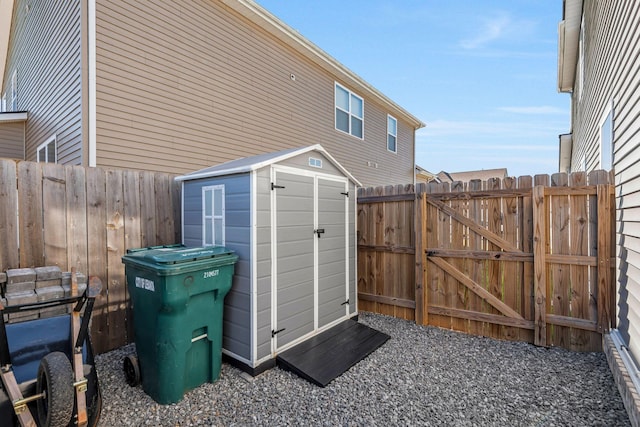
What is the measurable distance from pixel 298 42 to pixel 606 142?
626cm

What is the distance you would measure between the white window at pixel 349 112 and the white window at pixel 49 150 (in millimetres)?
6545

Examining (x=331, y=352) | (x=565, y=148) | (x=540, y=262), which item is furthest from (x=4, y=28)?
(x=565, y=148)

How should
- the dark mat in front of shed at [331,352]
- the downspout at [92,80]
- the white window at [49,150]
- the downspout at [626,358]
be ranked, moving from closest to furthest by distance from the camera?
the downspout at [626,358]
the dark mat in front of shed at [331,352]
the downspout at [92,80]
the white window at [49,150]

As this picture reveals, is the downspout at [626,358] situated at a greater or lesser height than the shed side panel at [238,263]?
lesser

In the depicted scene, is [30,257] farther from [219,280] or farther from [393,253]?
[393,253]

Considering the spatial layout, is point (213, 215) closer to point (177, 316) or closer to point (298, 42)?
point (177, 316)

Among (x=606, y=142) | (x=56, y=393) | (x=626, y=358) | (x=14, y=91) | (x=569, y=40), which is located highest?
(x=569, y=40)

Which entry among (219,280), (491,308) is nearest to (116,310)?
(219,280)

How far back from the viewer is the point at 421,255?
14.4 feet

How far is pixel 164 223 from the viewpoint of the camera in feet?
12.7

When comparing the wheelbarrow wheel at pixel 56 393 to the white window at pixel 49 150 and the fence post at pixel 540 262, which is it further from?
the white window at pixel 49 150

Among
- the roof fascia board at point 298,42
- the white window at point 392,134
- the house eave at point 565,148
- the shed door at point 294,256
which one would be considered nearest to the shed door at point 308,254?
the shed door at point 294,256

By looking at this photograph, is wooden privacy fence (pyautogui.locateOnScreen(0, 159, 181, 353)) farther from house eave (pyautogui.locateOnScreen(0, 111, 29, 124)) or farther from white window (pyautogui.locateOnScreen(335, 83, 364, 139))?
white window (pyautogui.locateOnScreen(335, 83, 364, 139))

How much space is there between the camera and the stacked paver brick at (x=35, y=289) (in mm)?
2149
